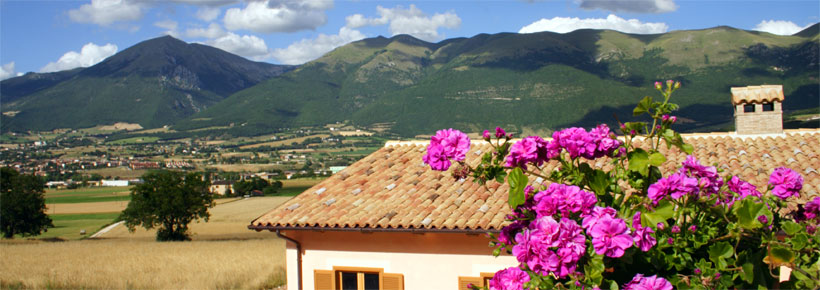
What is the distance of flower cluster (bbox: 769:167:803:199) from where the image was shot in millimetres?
3271

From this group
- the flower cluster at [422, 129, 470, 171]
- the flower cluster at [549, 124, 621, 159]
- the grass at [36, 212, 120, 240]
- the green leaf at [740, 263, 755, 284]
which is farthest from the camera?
the grass at [36, 212, 120, 240]

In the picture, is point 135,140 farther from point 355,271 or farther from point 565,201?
point 565,201

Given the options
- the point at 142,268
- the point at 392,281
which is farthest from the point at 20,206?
the point at 392,281

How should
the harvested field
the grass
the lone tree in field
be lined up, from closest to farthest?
1. the harvested field
2. the lone tree in field
3. the grass

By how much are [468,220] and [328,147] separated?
123 meters

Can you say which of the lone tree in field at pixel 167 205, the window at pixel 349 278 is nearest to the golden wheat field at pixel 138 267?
the window at pixel 349 278

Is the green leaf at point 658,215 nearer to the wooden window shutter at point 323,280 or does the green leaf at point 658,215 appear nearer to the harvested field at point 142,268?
the wooden window shutter at point 323,280

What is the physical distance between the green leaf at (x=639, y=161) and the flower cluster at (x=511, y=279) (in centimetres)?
75

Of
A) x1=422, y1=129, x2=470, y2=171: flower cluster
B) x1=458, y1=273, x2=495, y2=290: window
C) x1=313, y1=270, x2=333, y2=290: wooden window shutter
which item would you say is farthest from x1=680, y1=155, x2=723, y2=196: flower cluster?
x1=313, y1=270, x2=333, y2=290: wooden window shutter

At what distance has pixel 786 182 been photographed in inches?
130

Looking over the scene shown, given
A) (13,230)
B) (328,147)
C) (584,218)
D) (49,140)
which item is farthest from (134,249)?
(49,140)

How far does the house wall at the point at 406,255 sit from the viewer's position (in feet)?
31.2

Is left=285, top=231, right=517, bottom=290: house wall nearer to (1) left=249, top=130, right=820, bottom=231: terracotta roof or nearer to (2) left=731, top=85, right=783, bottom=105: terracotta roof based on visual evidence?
(1) left=249, top=130, right=820, bottom=231: terracotta roof

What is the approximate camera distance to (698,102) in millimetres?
95438
